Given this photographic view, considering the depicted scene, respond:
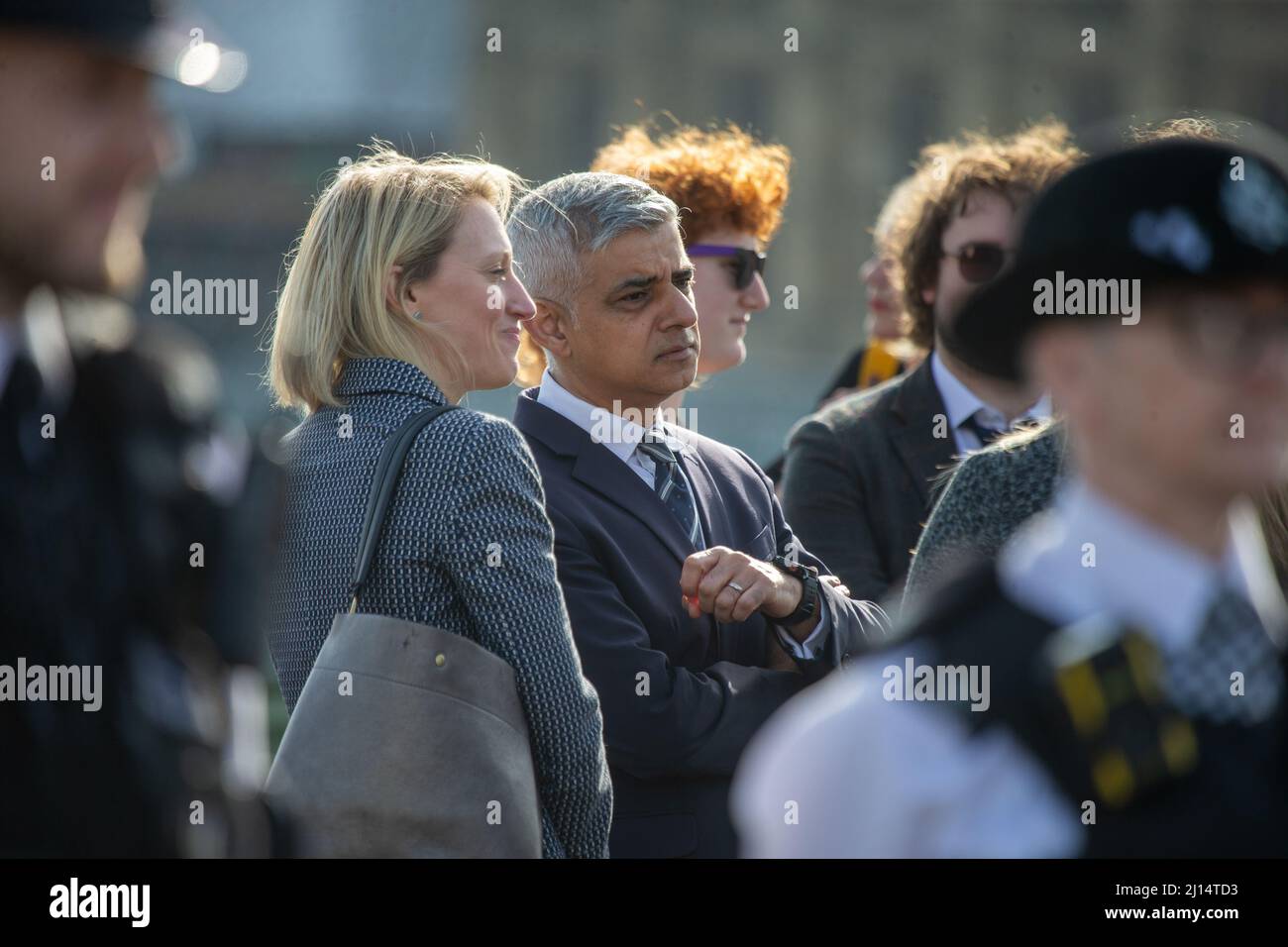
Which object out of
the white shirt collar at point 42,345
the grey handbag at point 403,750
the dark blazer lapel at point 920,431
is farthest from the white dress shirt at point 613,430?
the white shirt collar at point 42,345

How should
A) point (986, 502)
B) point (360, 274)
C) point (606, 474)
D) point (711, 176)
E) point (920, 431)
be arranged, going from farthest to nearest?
1. point (711, 176)
2. point (920, 431)
3. point (606, 474)
4. point (360, 274)
5. point (986, 502)

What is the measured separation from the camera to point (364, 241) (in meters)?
3.31

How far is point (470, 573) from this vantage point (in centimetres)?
288

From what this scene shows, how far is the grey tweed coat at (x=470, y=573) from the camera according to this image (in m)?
2.88

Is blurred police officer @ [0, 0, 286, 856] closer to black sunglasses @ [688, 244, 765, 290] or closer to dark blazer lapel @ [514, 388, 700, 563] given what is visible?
dark blazer lapel @ [514, 388, 700, 563]

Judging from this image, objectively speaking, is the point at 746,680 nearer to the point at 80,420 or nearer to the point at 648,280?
the point at 648,280

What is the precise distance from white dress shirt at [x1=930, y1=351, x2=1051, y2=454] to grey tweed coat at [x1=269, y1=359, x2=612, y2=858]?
1653 millimetres

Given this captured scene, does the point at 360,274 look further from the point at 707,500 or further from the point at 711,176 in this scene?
the point at 711,176

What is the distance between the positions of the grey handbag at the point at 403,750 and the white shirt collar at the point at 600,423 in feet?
3.10

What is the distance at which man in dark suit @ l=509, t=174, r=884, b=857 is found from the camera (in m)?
3.34

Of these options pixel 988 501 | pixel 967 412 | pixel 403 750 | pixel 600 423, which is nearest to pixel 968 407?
pixel 967 412

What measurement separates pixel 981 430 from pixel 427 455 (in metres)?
1.86

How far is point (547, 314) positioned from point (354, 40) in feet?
208

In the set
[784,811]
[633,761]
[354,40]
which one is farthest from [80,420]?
[354,40]
